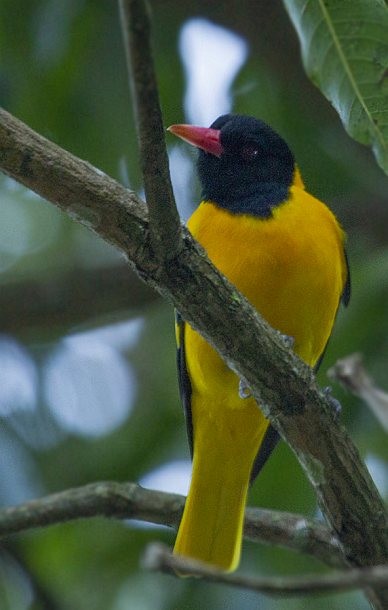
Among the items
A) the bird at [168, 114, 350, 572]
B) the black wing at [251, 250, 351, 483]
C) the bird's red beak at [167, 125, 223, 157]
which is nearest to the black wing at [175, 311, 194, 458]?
the bird at [168, 114, 350, 572]

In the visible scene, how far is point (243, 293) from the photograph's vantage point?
336 centimetres

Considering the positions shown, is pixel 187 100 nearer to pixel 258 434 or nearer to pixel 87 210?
pixel 258 434

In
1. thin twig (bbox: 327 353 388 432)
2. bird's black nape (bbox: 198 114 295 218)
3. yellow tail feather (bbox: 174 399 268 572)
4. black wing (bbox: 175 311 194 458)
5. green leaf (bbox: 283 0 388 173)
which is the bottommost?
yellow tail feather (bbox: 174 399 268 572)

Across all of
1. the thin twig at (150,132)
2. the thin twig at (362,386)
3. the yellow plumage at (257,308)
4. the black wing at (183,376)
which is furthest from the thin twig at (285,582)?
the black wing at (183,376)

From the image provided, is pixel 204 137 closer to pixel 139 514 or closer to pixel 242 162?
pixel 242 162

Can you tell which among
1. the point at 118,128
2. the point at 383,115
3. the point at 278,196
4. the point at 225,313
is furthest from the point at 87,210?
the point at 118,128

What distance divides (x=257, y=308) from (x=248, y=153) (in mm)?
808

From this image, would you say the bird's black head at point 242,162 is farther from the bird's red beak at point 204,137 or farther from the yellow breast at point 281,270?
the yellow breast at point 281,270

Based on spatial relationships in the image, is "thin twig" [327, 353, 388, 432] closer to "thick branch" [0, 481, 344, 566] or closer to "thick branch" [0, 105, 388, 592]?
"thick branch" [0, 105, 388, 592]

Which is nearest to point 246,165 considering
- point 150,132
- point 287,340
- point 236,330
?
point 287,340

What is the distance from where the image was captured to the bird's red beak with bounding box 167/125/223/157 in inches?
148

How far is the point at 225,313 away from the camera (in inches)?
96.8

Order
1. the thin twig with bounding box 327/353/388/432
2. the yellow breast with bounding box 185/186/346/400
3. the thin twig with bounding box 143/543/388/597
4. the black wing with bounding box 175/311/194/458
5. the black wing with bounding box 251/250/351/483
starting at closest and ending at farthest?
the thin twig with bounding box 143/543/388/597
the thin twig with bounding box 327/353/388/432
the yellow breast with bounding box 185/186/346/400
the black wing with bounding box 175/311/194/458
the black wing with bounding box 251/250/351/483

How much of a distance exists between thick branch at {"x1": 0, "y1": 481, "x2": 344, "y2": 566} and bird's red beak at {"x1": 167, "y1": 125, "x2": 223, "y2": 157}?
1.36 metres
